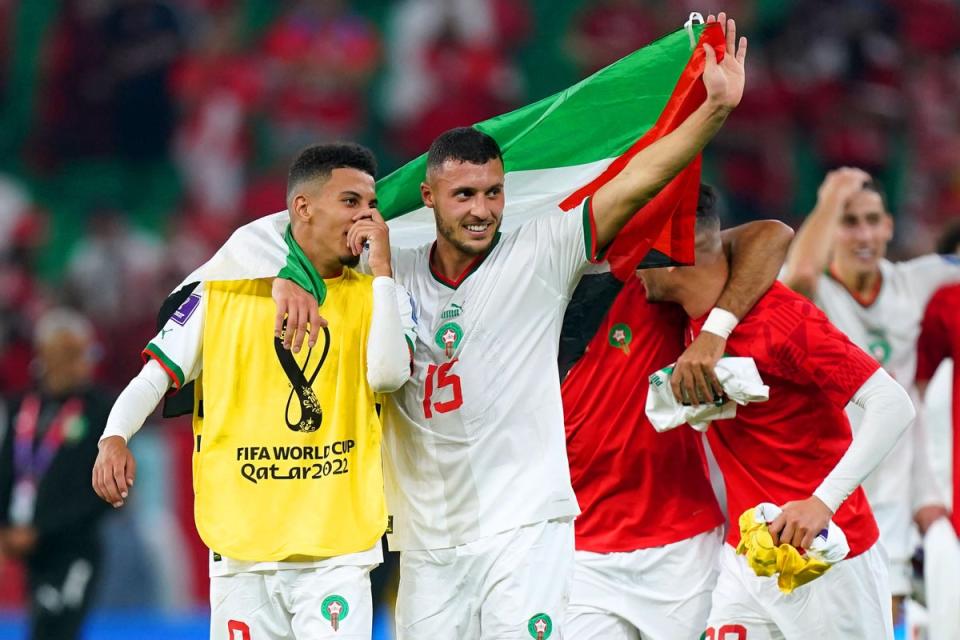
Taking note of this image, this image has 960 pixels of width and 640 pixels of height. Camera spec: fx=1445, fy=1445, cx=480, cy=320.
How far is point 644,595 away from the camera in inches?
215

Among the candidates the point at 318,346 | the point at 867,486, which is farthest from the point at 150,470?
the point at 318,346

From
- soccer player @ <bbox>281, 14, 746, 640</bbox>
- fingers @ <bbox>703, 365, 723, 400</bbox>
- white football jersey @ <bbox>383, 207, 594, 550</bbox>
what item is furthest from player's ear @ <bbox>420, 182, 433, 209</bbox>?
fingers @ <bbox>703, 365, 723, 400</bbox>

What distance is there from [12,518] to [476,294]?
5128mm

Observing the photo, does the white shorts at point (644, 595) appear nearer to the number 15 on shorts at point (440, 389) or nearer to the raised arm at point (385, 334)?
the number 15 on shorts at point (440, 389)

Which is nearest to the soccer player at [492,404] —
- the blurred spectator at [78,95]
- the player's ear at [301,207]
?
the player's ear at [301,207]

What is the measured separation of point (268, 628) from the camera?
4680mm

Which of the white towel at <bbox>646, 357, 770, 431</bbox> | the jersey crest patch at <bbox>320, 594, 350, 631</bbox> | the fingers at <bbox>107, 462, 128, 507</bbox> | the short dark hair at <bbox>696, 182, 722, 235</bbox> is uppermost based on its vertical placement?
the short dark hair at <bbox>696, 182, 722, 235</bbox>

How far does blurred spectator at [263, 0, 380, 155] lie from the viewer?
44.4ft

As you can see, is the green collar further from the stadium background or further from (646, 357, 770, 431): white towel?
the stadium background

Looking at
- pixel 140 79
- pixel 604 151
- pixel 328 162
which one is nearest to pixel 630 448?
pixel 604 151

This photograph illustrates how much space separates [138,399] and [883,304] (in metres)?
3.98

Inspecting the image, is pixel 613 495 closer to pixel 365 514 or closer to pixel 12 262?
pixel 365 514

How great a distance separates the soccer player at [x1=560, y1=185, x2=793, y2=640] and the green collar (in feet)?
3.29

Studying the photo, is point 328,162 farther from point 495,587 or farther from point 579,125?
point 495,587
